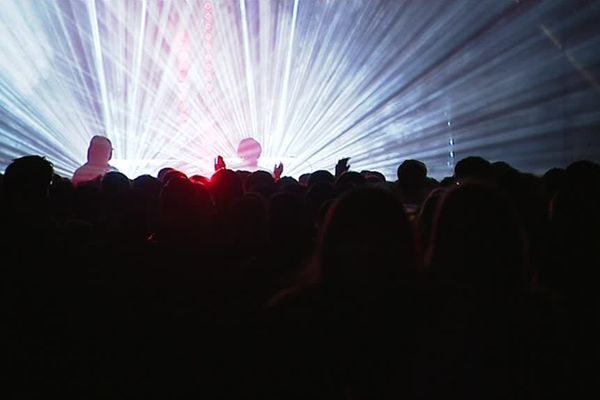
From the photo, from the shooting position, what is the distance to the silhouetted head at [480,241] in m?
2.09

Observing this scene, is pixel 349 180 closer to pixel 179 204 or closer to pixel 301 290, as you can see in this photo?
pixel 179 204

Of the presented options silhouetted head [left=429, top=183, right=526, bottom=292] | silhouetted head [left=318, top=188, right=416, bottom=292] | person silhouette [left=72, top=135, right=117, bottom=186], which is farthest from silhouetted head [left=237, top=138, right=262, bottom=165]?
silhouetted head [left=318, top=188, right=416, bottom=292]

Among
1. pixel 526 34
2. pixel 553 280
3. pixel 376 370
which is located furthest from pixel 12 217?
pixel 526 34

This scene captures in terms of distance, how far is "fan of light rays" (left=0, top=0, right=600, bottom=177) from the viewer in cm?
1132

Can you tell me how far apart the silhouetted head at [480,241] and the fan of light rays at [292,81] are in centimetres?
931

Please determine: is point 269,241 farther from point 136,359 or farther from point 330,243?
point 330,243

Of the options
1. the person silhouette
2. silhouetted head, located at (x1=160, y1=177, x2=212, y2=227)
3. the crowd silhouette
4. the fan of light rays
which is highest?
the fan of light rays

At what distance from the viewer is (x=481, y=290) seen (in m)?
2.07

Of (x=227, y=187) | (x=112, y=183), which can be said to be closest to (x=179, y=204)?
(x=227, y=187)

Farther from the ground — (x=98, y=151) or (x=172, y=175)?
(x=98, y=151)

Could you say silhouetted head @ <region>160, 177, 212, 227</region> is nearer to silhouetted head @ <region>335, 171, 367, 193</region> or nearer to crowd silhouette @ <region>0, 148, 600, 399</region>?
crowd silhouette @ <region>0, 148, 600, 399</region>

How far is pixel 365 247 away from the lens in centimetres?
196

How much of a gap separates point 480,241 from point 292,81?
1274 cm

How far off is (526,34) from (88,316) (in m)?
10.3
